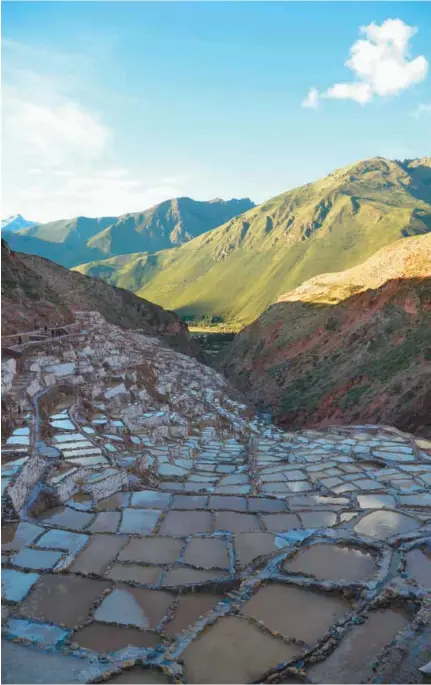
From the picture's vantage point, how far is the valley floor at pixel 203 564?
3.51m

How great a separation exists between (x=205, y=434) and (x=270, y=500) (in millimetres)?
6461

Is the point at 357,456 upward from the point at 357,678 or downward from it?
downward

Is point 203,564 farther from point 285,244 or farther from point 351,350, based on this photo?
point 285,244

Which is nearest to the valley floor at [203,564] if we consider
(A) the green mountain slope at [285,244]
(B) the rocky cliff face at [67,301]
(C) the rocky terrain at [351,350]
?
(B) the rocky cliff face at [67,301]

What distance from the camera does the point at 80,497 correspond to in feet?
21.1

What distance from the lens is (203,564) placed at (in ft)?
16.0

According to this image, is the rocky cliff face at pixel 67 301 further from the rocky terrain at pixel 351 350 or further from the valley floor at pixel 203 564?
the valley floor at pixel 203 564

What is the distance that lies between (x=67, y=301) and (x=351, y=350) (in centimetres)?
2411

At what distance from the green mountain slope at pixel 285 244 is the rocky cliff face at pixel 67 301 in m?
47.7

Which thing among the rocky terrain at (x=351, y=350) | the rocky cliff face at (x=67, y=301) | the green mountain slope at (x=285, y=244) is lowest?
the rocky terrain at (x=351, y=350)

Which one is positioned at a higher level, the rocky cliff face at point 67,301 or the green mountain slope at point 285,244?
the green mountain slope at point 285,244

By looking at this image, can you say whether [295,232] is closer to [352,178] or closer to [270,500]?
[352,178]

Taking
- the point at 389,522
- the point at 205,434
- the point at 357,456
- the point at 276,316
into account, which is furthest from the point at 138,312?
the point at 389,522

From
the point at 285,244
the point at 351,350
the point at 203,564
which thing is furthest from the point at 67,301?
the point at 285,244
